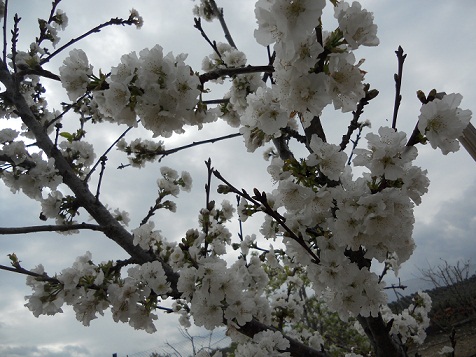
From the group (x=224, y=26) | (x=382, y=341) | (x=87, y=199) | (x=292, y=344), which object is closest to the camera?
(x=382, y=341)

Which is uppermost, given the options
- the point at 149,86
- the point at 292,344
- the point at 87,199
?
the point at 87,199

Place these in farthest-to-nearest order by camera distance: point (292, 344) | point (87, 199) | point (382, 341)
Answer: point (87, 199) → point (292, 344) → point (382, 341)

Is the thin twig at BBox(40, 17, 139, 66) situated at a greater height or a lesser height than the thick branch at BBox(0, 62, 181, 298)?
greater

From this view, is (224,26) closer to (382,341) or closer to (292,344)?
(292,344)

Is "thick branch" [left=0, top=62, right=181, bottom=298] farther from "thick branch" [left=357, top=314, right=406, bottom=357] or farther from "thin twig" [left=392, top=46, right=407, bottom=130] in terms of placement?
"thin twig" [left=392, top=46, right=407, bottom=130]

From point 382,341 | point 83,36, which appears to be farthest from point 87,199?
point 382,341

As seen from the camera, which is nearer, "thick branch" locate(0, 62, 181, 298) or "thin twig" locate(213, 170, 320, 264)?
"thin twig" locate(213, 170, 320, 264)

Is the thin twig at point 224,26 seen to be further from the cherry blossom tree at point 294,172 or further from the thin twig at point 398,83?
the thin twig at point 398,83

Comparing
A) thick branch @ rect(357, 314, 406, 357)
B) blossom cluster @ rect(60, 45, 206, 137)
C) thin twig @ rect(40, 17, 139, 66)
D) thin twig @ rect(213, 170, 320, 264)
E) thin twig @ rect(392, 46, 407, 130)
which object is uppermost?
A: thin twig @ rect(40, 17, 139, 66)

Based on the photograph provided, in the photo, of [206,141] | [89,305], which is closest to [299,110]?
[206,141]

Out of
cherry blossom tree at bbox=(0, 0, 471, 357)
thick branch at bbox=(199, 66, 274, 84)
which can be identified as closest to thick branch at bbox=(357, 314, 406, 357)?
cherry blossom tree at bbox=(0, 0, 471, 357)

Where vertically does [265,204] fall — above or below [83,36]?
below

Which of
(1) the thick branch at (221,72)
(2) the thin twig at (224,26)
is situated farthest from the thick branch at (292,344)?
(2) the thin twig at (224,26)

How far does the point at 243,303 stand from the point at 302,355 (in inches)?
25.4
